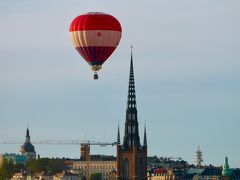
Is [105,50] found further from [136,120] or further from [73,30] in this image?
[136,120]

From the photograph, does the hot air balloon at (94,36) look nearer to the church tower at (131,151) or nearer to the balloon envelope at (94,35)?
the balloon envelope at (94,35)

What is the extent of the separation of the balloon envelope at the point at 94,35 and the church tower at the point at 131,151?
6427 centimetres

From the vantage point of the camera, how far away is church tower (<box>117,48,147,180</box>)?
592 ft

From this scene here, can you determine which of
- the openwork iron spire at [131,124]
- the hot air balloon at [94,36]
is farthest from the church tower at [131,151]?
the hot air balloon at [94,36]

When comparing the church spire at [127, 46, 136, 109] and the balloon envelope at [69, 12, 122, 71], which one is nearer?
the balloon envelope at [69, 12, 122, 71]

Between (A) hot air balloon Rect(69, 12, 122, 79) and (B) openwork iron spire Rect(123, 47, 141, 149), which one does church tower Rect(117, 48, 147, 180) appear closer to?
(B) openwork iron spire Rect(123, 47, 141, 149)

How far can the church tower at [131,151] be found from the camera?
18051 cm

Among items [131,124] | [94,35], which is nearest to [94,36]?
[94,35]

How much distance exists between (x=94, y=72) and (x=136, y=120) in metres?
66.5

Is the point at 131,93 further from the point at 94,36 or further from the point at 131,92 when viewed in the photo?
the point at 94,36

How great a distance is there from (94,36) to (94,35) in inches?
3.6

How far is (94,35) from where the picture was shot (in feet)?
378

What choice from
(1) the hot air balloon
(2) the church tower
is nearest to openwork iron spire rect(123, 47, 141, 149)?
(2) the church tower

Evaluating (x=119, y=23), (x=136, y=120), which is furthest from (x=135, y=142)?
(x=119, y=23)
